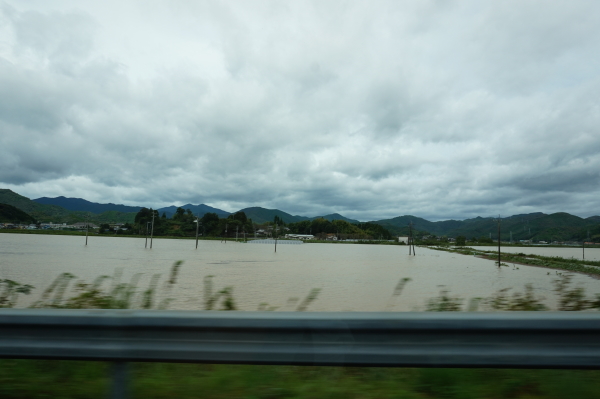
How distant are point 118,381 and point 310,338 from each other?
50.8 inches

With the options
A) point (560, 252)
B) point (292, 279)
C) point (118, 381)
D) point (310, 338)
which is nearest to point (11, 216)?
point (292, 279)

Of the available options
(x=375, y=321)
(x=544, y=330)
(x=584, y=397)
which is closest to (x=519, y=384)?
(x=584, y=397)

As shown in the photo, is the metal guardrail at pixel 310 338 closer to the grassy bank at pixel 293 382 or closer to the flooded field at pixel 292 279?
the grassy bank at pixel 293 382

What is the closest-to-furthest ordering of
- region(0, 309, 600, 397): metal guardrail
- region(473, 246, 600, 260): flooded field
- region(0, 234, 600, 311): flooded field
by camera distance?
region(0, 309, 600, 397): metal guardrail → region(0, 234, 600, 311): flooded field → region(473, 246, 600, 260): flooded field

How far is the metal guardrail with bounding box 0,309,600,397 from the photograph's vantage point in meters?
2.55

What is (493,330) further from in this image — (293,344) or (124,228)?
(124,228)

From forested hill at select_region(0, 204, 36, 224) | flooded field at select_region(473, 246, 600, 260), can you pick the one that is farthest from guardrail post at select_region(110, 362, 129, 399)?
forested hill at select_region(0, 204, 36, 224)

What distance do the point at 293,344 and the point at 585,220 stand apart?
237 m

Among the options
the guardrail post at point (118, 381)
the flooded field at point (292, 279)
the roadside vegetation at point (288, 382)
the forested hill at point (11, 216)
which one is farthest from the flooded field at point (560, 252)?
the forested hill at point (11, 216)

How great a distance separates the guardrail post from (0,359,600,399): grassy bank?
0.25 meters

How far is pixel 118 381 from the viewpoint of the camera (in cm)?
272

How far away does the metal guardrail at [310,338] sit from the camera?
2.55 meters

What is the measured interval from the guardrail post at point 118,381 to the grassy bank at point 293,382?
25 cm

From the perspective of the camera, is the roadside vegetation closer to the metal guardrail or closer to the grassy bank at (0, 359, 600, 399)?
the grassy bank at (0, 359, 600, 399)
